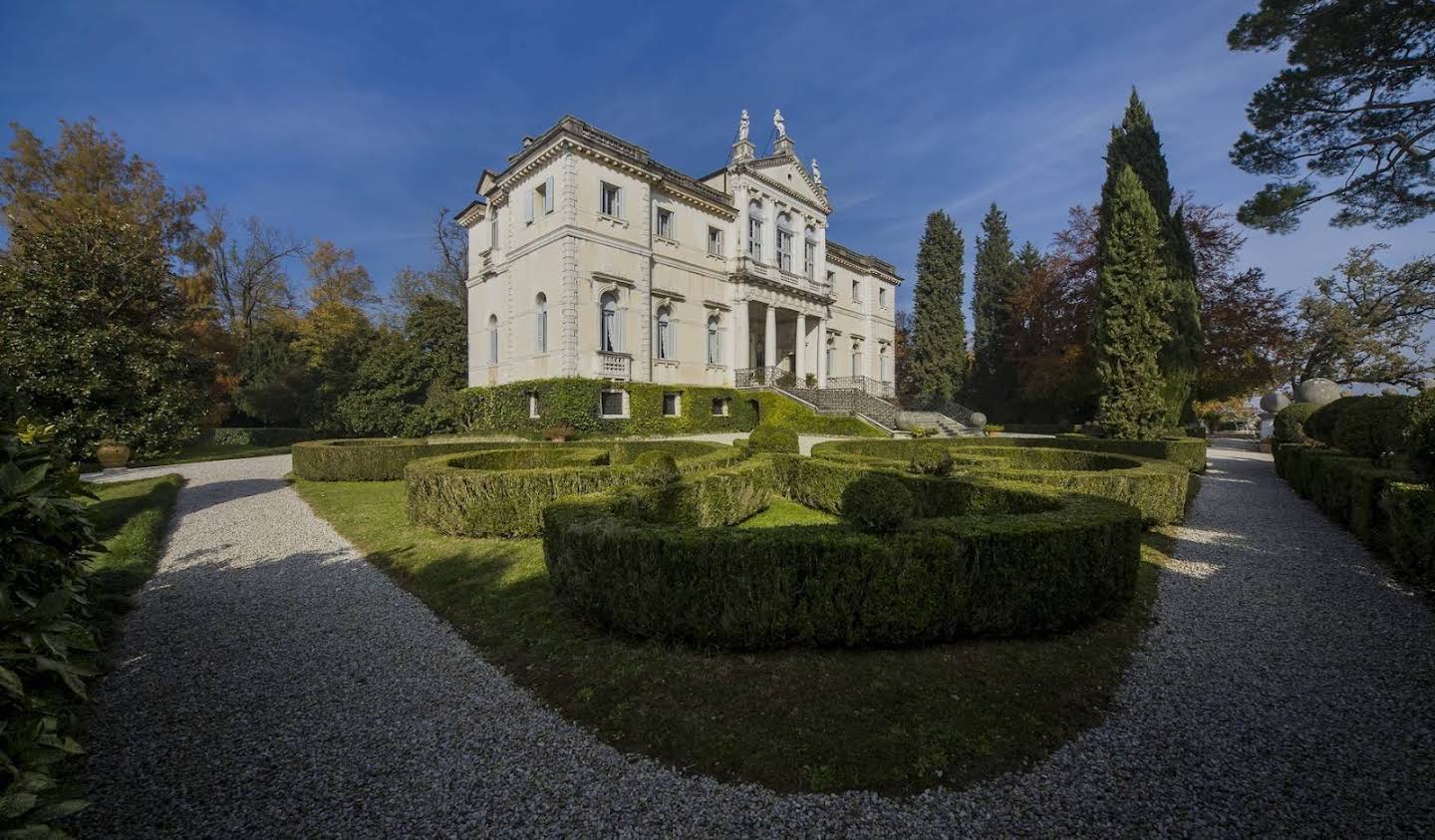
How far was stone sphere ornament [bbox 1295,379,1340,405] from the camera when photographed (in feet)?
53.0

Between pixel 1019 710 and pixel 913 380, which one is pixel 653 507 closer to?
pixel 1019 710

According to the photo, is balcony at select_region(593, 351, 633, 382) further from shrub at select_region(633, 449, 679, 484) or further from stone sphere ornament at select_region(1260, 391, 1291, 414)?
stone sphere ornament at select_region(1260, 391, 1291, 414)

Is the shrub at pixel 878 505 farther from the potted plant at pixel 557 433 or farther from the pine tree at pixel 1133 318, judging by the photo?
the pine tree at pixel 1133 318

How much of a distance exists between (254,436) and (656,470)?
1382 inches

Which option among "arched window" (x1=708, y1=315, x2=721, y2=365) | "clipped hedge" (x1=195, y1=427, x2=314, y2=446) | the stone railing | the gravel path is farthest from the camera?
the stone railing

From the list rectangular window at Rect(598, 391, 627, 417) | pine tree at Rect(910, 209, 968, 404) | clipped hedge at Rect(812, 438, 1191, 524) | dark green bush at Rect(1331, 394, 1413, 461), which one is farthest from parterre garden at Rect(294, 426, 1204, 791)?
pine tree at Rect(910, 209, 968, 404)

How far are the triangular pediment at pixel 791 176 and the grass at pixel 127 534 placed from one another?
2676 cm

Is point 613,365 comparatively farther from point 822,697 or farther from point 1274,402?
point 1274,402

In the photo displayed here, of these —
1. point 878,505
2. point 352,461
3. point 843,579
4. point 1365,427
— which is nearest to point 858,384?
point 1365,427

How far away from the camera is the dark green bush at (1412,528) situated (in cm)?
532

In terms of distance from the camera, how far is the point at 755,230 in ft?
97.1

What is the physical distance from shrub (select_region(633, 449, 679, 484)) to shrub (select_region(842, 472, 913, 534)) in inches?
134

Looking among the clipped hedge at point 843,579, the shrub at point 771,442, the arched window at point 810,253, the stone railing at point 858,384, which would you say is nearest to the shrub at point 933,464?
the clipped hedge at point 843,579

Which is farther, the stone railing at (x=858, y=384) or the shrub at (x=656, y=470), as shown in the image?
the stone railing at (x=858, y=384)
